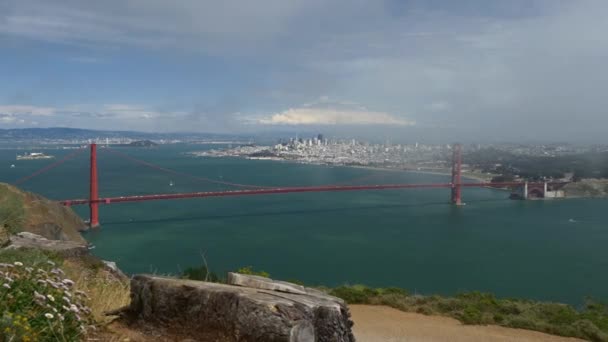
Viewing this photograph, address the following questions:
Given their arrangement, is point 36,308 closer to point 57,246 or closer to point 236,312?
point 236,312

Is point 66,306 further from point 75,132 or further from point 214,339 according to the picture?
point 75,132

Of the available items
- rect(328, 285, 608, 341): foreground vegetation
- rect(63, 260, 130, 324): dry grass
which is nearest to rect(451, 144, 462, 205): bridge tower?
rect(328, 285, 608, 341): foreground vegetation

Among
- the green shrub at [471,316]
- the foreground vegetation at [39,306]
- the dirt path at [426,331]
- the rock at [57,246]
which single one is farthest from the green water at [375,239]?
the foreground vegetation at [39,306]

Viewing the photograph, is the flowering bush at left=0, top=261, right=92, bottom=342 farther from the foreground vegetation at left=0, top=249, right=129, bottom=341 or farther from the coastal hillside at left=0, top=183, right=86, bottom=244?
the coastal hillside at left=0, top=183, right=86, bottom=244

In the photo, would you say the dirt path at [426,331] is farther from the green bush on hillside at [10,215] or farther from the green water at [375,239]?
the green water at [375,239]

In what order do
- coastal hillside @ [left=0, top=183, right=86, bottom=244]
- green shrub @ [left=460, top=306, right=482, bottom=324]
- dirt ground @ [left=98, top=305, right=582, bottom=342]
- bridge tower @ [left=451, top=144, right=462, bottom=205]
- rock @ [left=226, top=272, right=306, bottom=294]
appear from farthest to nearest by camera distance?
bridge tower @ [left=451, top=144, right=462, bottom=205] → coastal hillside @ [left=0, top=183, right=86, bottom=244] → green shrub @ [left=460, top=306, right=482, bottom=324] → dirt ground @ [left=98, top=305, right=582, bottom=342] → rock @ [left=226, top=272, right=306, bottom=294]
